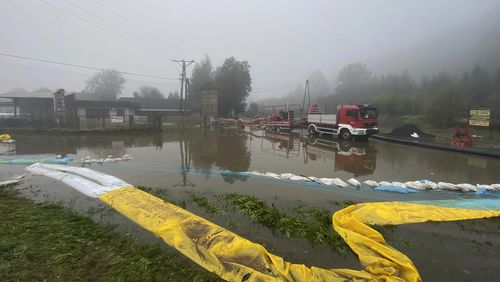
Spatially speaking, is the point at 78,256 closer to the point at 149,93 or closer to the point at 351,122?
the point at 351,122

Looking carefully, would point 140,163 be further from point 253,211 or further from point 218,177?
point 253,211

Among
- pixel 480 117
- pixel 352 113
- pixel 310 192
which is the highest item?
pixel 352 113

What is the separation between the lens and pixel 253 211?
5.25 meters

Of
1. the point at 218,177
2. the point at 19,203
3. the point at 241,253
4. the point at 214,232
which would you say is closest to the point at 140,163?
the point at 218,177

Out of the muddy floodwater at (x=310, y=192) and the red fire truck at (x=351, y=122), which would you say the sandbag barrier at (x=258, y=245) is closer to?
the muddy floodwater at (x=310, y=192)

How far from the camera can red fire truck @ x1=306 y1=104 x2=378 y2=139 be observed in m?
17.7

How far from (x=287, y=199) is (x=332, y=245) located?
2.25m

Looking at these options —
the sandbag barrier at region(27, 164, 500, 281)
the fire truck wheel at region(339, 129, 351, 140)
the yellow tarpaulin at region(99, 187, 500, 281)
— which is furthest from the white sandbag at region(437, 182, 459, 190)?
the fire truck wheel at region(339, 129, 351, 140)

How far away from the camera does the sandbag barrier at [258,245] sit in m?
3.09

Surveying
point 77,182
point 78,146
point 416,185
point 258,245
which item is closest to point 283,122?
point 78,146

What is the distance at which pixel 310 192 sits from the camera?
673 centimetres

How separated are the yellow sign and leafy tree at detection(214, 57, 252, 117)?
37298 millimetres

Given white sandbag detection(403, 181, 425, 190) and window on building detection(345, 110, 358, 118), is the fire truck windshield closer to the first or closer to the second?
window on building detection(345, 110, 358, 118)

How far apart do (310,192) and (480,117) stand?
675 inches
